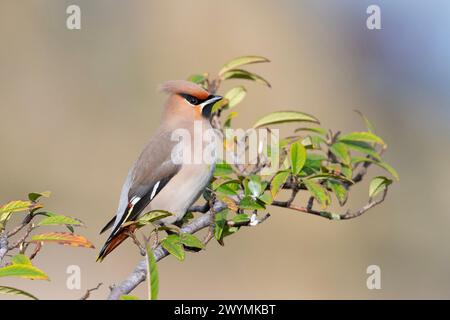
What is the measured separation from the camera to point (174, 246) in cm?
226

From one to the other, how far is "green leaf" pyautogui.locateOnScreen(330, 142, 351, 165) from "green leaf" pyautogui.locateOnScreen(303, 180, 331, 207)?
277 millimetres

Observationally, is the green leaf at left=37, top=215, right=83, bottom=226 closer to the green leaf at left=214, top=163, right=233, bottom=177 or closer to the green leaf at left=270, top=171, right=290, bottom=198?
the green leaf at left=270, top=171, right=290, bottom=198

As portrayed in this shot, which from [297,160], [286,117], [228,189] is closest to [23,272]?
[228,189]

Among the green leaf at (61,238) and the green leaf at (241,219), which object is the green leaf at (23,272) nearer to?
the green leaf at (61,238)

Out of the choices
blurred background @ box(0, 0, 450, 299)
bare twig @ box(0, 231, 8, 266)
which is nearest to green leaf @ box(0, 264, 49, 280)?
bare twig @ box(0, 231, 8, 266)

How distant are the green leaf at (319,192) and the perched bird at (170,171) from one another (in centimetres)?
56

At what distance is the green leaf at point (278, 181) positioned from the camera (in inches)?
93.0

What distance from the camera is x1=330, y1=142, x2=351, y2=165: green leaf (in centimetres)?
271

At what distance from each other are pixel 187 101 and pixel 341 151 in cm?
94

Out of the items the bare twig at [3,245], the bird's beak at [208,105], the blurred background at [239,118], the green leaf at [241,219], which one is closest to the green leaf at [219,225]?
the green leaf at [241,219]

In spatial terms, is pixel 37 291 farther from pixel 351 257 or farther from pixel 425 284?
pixel 425 284

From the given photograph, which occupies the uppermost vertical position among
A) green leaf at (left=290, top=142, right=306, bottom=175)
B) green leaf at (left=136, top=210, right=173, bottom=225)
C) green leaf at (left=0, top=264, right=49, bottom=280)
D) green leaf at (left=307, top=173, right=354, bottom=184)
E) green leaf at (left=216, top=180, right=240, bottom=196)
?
green leaf at (left=290, top=142, right=306, bottom=175)

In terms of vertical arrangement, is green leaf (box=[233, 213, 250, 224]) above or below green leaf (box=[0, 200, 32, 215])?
below
